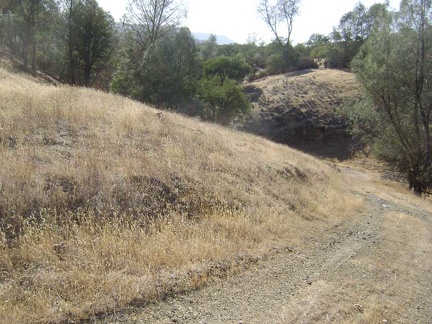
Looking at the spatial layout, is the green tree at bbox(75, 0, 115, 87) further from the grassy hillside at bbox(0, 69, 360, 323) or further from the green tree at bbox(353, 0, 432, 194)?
the grassy hillside at bbox(0, 69, 360, 323)

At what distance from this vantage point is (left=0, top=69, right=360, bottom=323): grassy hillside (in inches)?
171

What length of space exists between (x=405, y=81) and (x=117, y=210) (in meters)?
18.4

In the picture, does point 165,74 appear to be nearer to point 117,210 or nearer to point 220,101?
point 220,101

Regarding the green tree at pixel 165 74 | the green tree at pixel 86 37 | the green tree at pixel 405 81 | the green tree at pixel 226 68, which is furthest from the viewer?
the green tree at pixel 226 68

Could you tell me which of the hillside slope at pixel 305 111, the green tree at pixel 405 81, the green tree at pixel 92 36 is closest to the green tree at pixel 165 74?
the green tree at pixel 92 36

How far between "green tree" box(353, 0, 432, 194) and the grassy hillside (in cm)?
1143

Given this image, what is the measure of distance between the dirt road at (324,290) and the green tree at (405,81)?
43.5 feet

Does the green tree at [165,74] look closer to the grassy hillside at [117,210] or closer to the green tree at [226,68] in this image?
the green tree at [226,68]

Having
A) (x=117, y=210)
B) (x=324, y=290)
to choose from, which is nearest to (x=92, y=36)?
(x=117, y=210)

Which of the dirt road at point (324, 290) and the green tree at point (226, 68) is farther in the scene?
the green tree at point (226, 68)

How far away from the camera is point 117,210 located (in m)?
5.96

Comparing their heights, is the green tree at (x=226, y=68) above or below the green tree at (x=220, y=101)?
above

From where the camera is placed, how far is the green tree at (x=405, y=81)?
59.7 feet

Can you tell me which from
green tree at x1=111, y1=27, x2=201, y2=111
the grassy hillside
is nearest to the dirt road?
the grassy hillside
